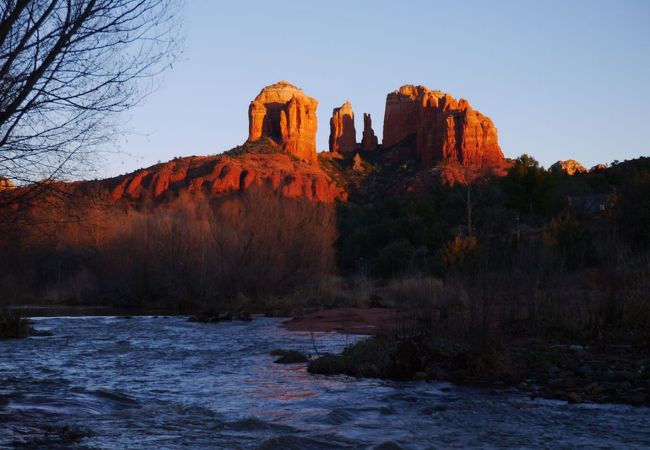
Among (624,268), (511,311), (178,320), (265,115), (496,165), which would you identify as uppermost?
(265,115)

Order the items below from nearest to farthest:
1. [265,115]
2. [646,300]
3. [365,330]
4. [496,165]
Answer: [646,300] → [365,330] → [496,165] → [265,115]

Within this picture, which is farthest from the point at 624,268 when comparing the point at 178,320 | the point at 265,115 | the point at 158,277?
the point at 265,115

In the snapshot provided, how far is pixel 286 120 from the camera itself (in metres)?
106

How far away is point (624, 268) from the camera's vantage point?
13.9 m

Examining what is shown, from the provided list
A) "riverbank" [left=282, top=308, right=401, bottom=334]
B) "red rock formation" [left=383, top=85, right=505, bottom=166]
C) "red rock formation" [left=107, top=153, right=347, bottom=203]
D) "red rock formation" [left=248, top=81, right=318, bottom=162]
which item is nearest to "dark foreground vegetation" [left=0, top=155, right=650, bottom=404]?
"riverbank" [left=282, top=308, right=401, bottom=334]

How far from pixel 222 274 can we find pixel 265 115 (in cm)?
7727

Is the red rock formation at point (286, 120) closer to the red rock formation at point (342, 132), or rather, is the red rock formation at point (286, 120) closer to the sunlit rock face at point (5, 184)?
the red rock formation at point (342, 132)

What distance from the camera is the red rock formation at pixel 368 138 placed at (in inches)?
4486

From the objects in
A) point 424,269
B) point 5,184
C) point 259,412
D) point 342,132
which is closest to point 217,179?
point 424,269

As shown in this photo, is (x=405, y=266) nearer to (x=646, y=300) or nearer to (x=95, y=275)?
(x=95, y=275)

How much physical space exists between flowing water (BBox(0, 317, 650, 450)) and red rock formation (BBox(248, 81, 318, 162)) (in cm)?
8592

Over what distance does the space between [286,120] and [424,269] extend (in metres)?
73.7

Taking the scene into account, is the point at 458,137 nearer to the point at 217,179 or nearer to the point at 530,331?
the point at 217,179

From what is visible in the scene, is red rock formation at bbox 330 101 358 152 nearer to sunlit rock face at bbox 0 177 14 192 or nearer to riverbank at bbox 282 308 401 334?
riverbank at bbox 282 308 401 334
